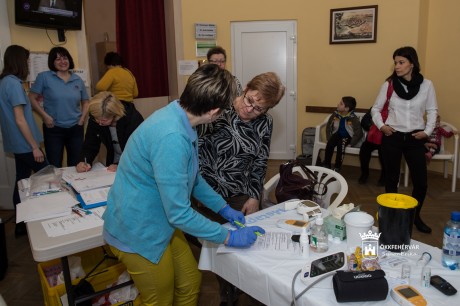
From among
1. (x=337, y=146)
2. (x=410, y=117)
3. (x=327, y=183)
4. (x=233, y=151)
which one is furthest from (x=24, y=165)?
(x=337, y=146)

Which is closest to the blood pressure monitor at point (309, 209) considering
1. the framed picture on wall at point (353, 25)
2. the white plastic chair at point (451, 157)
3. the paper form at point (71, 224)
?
the paper form at point (71, 224)

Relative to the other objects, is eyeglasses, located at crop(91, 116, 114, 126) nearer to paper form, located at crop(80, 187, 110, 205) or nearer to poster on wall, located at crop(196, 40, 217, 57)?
paper form, located at crop(80, 187, 110, 205)

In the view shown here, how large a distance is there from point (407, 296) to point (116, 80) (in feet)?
13.1

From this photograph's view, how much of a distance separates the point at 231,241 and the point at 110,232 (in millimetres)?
445

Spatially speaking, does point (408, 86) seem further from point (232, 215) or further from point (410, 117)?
point (232, 215)

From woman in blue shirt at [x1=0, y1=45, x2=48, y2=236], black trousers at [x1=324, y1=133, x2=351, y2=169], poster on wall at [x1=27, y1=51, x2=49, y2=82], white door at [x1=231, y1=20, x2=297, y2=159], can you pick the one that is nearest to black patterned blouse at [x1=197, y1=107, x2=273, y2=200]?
woman in blue shirt at [x1=0, y1=45, x2=48, y2=236]

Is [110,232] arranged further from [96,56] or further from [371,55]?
[96,56]

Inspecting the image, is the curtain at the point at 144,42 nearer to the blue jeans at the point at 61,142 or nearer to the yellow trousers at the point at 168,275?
the blue jeans at the point at 61,142

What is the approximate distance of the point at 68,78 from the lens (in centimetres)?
362

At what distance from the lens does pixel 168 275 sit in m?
1.47

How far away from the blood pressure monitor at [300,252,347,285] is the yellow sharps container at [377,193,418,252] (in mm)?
201

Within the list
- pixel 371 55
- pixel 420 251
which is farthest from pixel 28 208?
pixel 371 55

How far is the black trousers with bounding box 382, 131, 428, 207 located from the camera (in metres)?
2.90

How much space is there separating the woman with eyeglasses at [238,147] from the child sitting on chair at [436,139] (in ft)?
9.54
